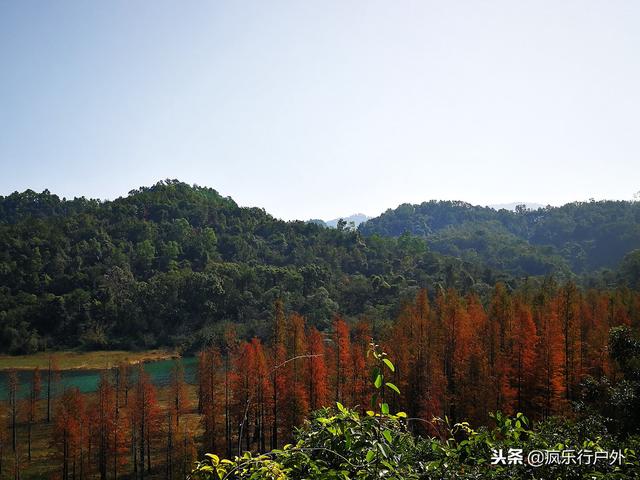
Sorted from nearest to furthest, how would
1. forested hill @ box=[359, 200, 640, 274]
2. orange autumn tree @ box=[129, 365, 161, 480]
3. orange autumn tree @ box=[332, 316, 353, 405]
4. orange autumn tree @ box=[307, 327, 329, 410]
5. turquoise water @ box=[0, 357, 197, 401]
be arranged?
orange autumn tree @ box=[307, 327, 329, 410], orange autumn tree @ box=[129, 365, 161, 480], orange autumn tree @ box=[332, 316, 353, 405], turquoise water @ box=[0, 357, 197, 401], forested hill @ box=[359, 200, 640, 274]

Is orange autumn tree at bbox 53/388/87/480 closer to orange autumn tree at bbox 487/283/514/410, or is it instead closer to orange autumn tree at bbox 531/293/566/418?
orange autumn tree at bbox 487/283/514/410

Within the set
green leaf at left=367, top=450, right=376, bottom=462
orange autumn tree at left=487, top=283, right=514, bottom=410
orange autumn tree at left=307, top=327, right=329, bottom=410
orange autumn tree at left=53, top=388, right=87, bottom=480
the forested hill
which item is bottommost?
orange autumn tree at left=53, top=388, right=87, bottom=480

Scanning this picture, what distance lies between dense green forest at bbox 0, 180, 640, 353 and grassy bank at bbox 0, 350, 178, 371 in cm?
321

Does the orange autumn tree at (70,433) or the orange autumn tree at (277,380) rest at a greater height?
the orange autumn tree at (277,380)

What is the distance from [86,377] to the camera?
2584 inches

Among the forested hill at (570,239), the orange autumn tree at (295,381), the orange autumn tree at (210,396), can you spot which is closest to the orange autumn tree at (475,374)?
the orange autumn tree at (295,381)

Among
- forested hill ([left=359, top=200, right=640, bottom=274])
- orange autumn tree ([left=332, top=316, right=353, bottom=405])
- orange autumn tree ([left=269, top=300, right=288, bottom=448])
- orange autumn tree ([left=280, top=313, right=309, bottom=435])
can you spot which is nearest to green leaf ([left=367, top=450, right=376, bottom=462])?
orange autumn tree ([left=280, top=313, right=309, bottom=435])

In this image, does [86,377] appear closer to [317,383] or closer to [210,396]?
[210,396]

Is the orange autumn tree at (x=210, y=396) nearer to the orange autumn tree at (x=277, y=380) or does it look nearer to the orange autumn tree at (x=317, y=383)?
the orange autumn tree at (x=277, y=380)

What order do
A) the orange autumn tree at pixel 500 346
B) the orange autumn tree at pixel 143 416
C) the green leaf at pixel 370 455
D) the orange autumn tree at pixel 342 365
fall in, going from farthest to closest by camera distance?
the orange autumn tree at pixel 342 365 < the orange autumn tree at pixel 143 416 < the orange autumn tree at pixel 500 346 < the green leaf at pixel 370 455

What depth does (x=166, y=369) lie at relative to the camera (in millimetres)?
69250

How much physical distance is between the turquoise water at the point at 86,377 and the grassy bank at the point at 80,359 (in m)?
2.95

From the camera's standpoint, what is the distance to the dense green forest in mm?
85750

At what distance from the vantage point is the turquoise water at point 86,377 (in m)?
57.0
